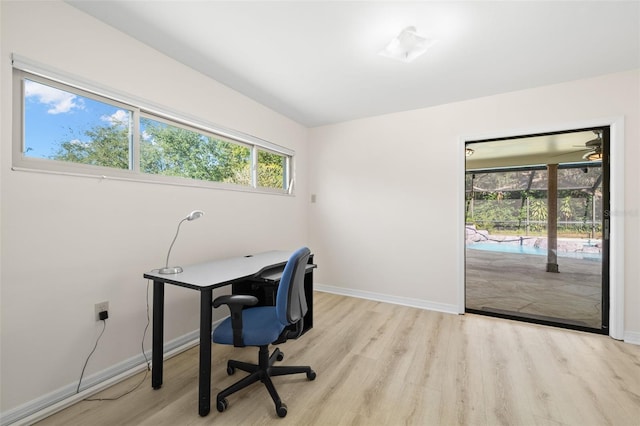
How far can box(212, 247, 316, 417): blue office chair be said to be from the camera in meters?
1.52

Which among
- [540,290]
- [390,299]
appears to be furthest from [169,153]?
[540,290]

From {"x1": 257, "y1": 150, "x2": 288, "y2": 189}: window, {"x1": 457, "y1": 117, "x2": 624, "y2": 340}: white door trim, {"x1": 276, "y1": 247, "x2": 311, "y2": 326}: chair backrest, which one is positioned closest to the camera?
{"x1": 276, "y1": 247, "x2": 311, "y2": 326}: chair backrest

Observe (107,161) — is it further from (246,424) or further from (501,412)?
(501,412)

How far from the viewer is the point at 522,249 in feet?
12.9

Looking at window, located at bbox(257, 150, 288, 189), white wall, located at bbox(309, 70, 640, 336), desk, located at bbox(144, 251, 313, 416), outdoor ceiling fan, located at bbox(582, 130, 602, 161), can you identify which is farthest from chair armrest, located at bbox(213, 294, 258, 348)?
outdoor ceiling fan, located at bbox(582, 130, 602, 161)

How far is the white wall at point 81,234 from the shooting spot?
1480 millimetres

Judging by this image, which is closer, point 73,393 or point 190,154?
point 73,393

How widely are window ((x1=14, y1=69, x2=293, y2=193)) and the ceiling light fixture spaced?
70.1 inches

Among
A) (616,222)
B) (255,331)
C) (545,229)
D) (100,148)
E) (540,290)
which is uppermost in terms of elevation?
(100,148)

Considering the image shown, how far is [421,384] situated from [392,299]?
5.61 feet

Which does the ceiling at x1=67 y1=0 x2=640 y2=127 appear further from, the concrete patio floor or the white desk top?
the concrete patio floor

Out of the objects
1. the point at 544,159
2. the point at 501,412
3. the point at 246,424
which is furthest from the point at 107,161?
the point at 544,159

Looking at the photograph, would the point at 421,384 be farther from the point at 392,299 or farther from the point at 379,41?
the point at 379,41

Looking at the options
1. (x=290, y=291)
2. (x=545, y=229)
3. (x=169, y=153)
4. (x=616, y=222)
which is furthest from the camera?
(x=545, y=229)
